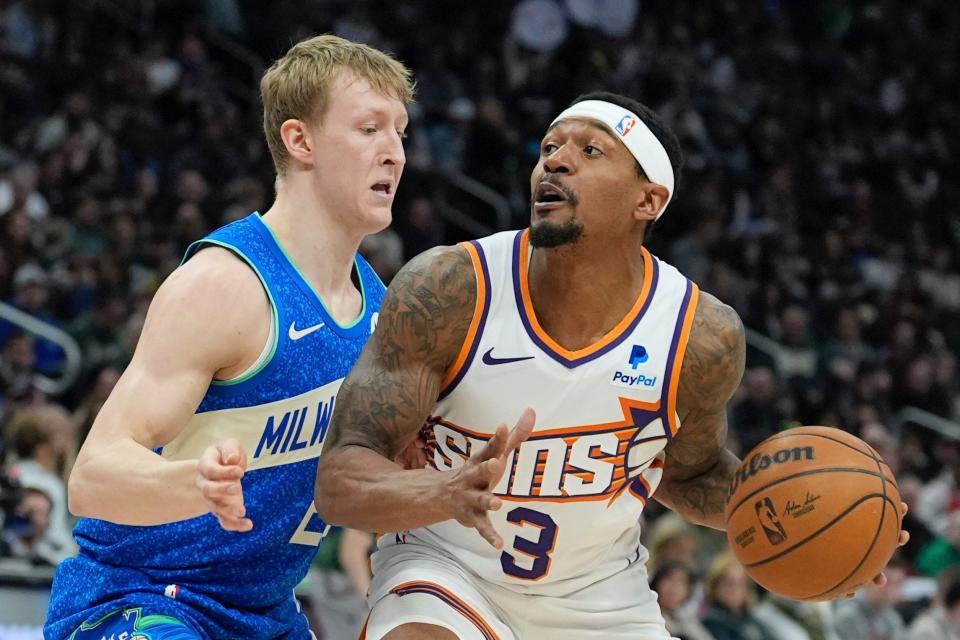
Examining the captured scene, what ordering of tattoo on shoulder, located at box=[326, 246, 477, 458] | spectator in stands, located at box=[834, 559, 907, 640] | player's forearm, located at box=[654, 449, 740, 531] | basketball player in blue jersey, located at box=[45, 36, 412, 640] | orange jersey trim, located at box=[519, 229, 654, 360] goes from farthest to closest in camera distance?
1. spectator in stands, located at box=[834, 559, 907, 640]
2. player's forearm, located at box=[654, 449, 740, 531]
3. orange jersey trim, located at box=[519, 229, 654, 360]
4. tattoo on shoulder, located at box=[326, 246, 477, 458]
5. basketball player in blue jersey, located at box=[45, 36, 412, 640]

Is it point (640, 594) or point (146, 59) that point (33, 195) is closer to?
point (146, 59)

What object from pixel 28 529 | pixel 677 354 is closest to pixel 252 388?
pixel 677 354

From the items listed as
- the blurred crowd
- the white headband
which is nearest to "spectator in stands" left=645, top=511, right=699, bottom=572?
the blurred crowd

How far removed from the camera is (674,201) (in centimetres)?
1002

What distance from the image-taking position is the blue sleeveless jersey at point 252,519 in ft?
12.0

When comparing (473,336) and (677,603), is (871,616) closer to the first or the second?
(677,603)

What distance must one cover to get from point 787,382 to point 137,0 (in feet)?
24.0

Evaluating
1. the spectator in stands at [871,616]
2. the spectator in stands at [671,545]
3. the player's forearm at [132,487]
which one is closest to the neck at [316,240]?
the player's forearm at [132,487]

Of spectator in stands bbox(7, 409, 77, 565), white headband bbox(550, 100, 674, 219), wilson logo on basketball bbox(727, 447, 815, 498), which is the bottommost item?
wilson logo on basketball bbox(727, 447, 815, 498)

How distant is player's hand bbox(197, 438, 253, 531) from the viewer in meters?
2.94

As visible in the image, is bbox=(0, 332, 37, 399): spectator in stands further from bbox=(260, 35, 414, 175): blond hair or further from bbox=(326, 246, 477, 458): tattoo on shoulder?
bbox=(326, 246, 477, 458): tattoo on shoulder

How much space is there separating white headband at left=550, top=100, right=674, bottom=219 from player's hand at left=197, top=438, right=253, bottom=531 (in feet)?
4.94

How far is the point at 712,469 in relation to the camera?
418 cm

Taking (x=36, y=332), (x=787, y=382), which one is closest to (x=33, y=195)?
(x=36, y=332)
